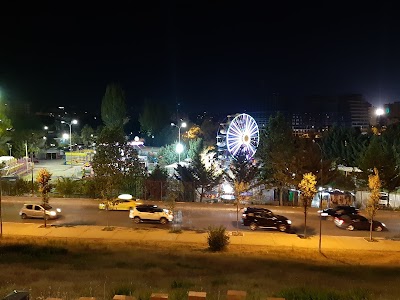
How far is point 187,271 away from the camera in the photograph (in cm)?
1476

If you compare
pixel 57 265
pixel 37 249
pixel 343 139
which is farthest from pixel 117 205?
pixel 343 139

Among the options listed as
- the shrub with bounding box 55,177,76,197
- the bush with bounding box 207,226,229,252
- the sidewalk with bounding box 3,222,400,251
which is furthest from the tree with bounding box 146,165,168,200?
the bush with bounding box 207,226,229,252

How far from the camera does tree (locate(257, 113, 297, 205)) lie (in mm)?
36188

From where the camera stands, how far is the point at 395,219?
29375 millimetres

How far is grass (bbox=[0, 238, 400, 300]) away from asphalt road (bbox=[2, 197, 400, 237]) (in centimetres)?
471

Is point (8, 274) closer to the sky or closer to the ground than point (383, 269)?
closer to the sky

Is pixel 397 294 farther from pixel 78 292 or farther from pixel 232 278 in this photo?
pixel 78 292

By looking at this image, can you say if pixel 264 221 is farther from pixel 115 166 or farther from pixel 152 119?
pixel 152 119

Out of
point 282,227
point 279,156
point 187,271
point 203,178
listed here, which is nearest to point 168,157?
point 203,178

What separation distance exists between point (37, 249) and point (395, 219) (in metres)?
22.9

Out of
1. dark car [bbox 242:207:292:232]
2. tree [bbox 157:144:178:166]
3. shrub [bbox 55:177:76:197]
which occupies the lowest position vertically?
dark car [bbox 242:207:292:232]

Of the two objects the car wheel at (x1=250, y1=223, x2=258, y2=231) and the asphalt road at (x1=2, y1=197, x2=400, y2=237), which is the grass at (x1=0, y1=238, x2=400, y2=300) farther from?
the asphalt road at (x1=2, y1=197, x2=400, y2=237)

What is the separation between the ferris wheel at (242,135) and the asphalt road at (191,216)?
14.2m

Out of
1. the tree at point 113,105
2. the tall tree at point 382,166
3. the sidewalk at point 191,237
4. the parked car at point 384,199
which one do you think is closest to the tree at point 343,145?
the tall tree at point 382,166
